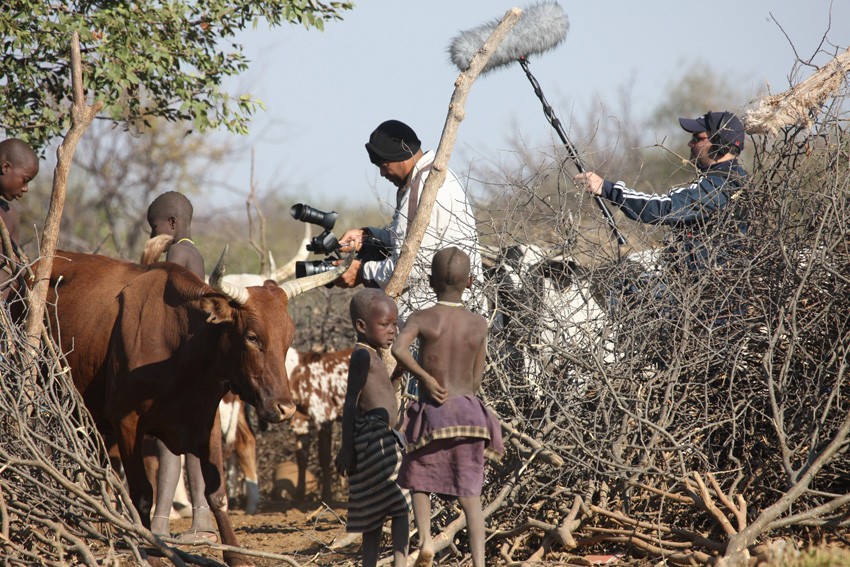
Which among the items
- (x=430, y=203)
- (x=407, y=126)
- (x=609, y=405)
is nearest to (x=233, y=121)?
(x=407, y=126)

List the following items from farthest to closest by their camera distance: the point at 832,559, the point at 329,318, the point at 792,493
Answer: the point at 329,318, the point at 792,493, the point at 832,559

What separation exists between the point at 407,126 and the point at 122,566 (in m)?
2.82

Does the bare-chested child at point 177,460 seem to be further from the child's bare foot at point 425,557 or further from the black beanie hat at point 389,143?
the child's bare foot at point 425,557

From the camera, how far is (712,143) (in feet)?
18.9

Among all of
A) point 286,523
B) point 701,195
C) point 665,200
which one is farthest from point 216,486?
point 701,195

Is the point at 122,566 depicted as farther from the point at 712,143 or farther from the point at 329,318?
the point at 329,318

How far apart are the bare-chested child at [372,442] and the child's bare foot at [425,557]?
20 centimetres

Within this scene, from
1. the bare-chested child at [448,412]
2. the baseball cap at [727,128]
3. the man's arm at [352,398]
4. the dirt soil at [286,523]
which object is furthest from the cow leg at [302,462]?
the bare-chested child at [448,412]

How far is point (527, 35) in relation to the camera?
20.8 ft

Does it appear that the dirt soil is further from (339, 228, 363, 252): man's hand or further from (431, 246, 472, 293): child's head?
(339, 228, 363, 252): man's hand

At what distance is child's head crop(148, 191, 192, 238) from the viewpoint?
6516 mm

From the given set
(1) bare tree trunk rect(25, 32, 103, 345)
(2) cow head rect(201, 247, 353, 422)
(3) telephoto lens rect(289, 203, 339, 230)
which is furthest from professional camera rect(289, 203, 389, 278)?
(1) bare tree trunk rect(25, 32, 103, 345)

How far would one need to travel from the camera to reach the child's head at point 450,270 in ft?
14.4

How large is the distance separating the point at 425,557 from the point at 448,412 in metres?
0.57
